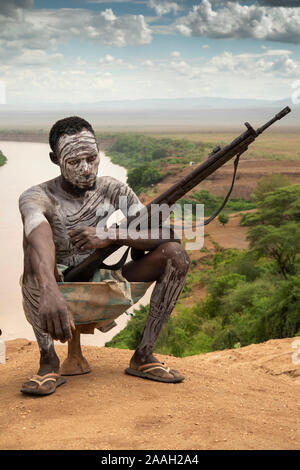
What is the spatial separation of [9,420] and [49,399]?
0.41m

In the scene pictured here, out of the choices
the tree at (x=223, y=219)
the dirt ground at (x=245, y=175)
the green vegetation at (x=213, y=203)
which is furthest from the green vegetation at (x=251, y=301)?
the dirt ground at (x=245, y=175)

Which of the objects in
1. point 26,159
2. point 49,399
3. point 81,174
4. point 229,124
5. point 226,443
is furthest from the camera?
point 229,124

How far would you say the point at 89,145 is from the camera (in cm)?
431

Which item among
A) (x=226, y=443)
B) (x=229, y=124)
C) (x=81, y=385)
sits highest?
(x=226, y=443)

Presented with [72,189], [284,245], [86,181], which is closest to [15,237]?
[284,245]

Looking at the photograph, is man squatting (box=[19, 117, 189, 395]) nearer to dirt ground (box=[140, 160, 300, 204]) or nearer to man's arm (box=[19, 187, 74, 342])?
man's arm (box=[19, 187, 74, 342])

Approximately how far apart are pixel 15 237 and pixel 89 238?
22893 mm

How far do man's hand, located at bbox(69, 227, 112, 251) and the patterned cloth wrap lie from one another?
0.22 m

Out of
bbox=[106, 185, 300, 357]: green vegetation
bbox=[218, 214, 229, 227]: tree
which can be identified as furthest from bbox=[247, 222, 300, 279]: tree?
bbox=[218, 214, 229, 227]: tree

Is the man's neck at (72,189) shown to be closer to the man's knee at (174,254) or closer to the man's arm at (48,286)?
the man's arm at (48,286)

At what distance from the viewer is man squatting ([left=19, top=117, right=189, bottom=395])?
13.8ft

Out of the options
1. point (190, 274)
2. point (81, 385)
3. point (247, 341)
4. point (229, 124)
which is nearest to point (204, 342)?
point (247, 341)

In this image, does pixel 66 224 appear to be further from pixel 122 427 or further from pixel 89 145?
pixel 122 427

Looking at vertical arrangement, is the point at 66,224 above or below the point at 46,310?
above
